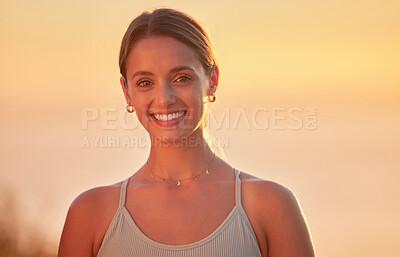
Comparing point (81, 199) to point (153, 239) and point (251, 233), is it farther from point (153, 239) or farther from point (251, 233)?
point (251, 233)

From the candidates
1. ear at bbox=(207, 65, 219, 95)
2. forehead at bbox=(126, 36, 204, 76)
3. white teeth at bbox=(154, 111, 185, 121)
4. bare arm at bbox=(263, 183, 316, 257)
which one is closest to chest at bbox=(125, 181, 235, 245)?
bare arm at bbox=(263, 183, 316, 257)

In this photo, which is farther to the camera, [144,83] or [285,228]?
[144,83]

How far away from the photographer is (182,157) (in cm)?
371

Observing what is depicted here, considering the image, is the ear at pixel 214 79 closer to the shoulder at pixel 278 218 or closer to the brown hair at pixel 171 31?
the brown hair at pixel 171 31

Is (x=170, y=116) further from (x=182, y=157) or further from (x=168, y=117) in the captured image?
(x=182, y=157)

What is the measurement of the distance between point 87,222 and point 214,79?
3.55 ft

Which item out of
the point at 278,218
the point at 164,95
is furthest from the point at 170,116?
the point at 278,218

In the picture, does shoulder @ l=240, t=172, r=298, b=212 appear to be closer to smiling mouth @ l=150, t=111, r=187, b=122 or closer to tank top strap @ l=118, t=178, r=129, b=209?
smiling mouth @ l=150, t=111, r=187, b=122

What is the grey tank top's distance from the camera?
3.46m

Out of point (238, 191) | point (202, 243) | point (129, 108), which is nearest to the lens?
point (202, 243)

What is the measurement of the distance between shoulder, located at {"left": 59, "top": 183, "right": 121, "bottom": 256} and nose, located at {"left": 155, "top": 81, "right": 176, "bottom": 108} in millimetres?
629

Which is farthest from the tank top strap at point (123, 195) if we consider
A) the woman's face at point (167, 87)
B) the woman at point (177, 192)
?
the woman's face at point (167, 87)

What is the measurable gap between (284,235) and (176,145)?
0.77 metres

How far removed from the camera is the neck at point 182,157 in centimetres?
370
